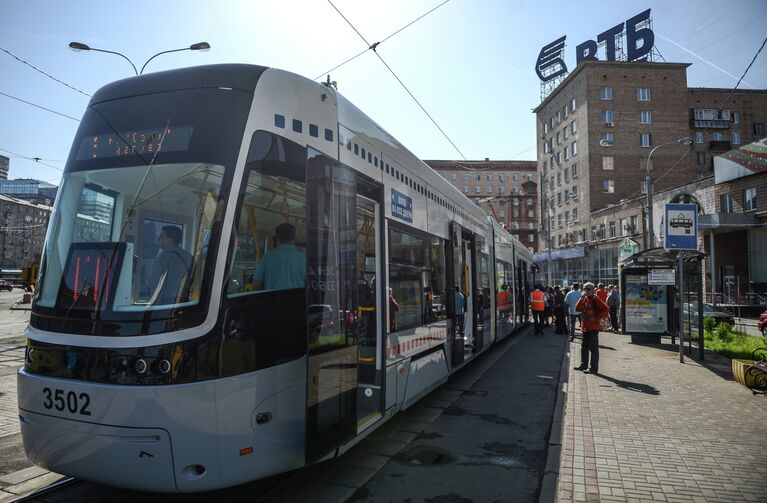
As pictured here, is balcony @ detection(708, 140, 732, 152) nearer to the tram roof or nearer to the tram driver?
the tram roof

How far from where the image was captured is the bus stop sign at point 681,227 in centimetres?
1163

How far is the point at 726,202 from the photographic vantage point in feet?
119

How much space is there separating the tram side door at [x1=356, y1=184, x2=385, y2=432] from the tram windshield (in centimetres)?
168

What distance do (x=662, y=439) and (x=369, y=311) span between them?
3.61m

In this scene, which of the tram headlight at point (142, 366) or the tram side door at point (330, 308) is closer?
the tram headlight at point (142, 366)

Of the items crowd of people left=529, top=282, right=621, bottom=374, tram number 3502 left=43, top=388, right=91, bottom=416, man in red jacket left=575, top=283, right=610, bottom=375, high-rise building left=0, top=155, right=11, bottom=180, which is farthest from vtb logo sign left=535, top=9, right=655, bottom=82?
high-rise building left=0, top=155, right=11, bottom=180

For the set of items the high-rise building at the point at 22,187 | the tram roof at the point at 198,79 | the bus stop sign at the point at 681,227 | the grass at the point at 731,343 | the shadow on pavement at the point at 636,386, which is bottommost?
the shadow on pavement at the point at 636,386

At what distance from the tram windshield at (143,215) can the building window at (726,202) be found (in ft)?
131

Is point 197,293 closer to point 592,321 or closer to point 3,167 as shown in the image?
point 592,321

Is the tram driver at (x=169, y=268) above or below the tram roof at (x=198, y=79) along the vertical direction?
below

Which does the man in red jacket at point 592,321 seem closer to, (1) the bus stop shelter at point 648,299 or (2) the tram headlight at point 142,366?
(1) the bus stop shelter at point 648,299

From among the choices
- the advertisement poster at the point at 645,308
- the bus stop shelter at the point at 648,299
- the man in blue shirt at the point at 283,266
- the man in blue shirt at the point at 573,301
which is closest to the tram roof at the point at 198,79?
the man in blue shirt at the point at 283,266

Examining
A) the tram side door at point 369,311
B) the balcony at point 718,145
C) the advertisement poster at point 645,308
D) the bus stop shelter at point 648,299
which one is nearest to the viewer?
the tram side door at point 369,311

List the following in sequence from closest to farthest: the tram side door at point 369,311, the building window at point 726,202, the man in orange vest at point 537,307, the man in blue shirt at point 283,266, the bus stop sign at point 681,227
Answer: the man in blue shirt at point 283,266 < the tram side door at point 369,311 < the bus stop sign at point 681,227 < the man in orange vest at point 537,307 < the building window at point 726,202
